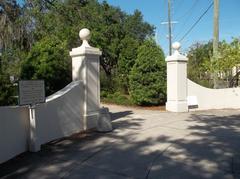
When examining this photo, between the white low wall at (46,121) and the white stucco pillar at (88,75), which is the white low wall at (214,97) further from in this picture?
the white low wall at (46,121)

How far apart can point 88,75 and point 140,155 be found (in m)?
3.32

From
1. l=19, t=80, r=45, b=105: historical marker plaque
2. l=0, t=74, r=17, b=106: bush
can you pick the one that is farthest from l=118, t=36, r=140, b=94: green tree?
l=19, t=80, r=45, b=105: historical marker plaque

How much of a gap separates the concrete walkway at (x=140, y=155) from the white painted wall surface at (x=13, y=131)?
184 mm

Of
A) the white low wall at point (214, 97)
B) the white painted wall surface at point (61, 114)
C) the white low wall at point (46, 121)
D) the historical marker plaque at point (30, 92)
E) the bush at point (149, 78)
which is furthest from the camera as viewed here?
the bush at point (149, 78)

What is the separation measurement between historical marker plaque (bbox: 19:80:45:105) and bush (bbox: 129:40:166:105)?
25.7ft

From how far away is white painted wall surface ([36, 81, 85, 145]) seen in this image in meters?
6.90

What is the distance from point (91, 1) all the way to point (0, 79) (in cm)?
1580

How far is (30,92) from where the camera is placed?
6336 millimetres

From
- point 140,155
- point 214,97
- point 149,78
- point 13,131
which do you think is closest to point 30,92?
point 13,131

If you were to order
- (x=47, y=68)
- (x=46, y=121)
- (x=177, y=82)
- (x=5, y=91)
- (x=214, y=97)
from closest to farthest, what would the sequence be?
(x=46, y=121), (x=5, y=91), (x=47, y=68), (x=177, y=82), (x=214, y=97)

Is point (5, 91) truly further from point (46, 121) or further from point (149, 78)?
point (149, 78)

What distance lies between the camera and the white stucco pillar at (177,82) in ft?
39.8

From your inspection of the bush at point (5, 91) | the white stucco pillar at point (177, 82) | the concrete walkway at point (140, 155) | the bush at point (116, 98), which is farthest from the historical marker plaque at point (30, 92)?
the bush at point (116, 98)

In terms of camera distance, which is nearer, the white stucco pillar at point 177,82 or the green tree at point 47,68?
the green tree at point 47,68
